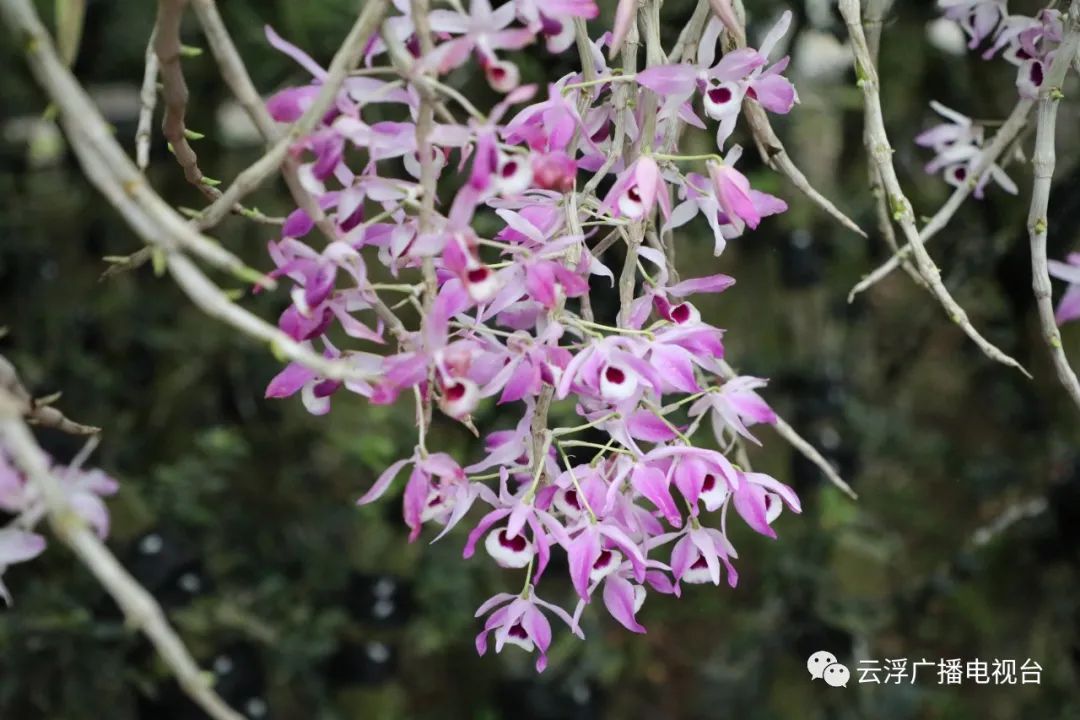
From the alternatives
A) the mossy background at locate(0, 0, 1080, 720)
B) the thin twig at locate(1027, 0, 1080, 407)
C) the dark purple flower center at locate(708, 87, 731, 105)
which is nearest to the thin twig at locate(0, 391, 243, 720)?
the dark purple flower center at locate(708, 87, 731, 105)

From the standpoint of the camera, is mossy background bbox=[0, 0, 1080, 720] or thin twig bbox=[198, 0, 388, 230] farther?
mossy background bbox=[0, 0, 1080, 720]

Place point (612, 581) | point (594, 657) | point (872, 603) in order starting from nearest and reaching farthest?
point (612, 581) < point (594, 657) < point (872, 603)

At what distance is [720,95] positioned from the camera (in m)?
0.52

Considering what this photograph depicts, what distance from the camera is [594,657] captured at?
1.45 meters

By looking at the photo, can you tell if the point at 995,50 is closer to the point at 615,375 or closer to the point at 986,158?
the point at 986,158

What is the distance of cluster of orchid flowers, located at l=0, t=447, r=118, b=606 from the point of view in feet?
1.25

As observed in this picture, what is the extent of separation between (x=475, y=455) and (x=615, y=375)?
992mm

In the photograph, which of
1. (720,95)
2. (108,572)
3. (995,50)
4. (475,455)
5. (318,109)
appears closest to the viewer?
(108,572)

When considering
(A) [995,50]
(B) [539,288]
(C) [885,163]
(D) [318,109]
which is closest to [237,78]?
(D) [318,109]

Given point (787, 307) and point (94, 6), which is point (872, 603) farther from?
point (94, 6)

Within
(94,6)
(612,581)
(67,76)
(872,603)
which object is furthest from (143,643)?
(67,76)

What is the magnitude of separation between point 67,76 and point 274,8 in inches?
41.5

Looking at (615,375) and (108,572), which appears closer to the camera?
(108,572)

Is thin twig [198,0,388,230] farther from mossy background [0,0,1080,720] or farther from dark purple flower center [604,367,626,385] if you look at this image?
mossy background [0,0,1080,720]
